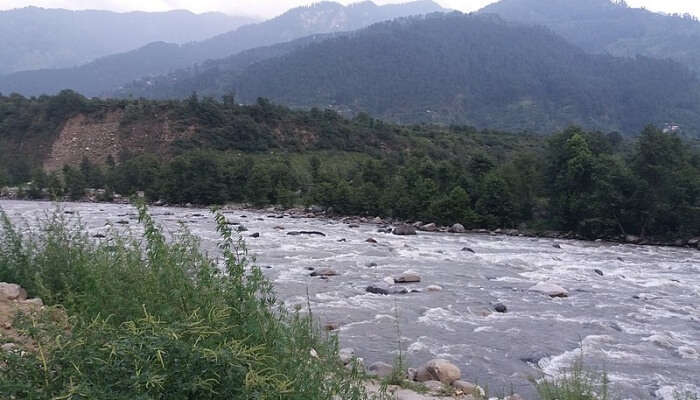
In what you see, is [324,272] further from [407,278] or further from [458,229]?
[458,229]

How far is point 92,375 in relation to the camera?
11.5 ft

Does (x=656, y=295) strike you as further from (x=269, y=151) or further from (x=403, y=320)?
(x=269, y=151)

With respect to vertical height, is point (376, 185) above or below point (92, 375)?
below

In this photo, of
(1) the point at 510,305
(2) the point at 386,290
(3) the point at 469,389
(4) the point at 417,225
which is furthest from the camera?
(4) the point at 417,225

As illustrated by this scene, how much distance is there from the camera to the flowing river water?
11.4 meters

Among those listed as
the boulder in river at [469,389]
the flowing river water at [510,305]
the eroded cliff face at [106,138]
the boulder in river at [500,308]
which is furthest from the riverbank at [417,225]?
the boulder in river at [469,389]

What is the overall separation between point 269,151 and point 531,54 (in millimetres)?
144185

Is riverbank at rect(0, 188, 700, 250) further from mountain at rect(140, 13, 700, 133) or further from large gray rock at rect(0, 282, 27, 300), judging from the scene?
mountain at rect(140, 13, 700, 133)

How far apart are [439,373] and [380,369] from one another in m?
1.00

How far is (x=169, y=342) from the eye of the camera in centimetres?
370

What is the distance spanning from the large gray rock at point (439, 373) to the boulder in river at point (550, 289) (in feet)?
27.1

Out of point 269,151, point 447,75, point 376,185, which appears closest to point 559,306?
point 376,185

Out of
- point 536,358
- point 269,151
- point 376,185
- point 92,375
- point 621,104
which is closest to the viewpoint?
point 92,375

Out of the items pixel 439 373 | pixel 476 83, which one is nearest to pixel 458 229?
pixel 439 373
